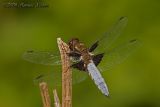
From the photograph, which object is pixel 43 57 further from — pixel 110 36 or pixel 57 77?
pixel 110 36

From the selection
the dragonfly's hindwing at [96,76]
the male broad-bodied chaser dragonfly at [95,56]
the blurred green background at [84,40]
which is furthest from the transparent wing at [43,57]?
the blurred green background at [84,40]

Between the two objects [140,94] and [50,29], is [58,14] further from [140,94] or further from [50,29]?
[140,94]

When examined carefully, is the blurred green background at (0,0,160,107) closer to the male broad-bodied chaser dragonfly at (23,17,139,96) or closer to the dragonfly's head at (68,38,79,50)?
the male broad-bodied chaser dragonfly at (23,17,139,96)

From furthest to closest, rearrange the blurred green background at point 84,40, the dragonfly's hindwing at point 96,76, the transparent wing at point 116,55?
the blurred green background at point 84,40 → the transparent wing at point 116,55 → the dragonfly's hindwing at point 96,76

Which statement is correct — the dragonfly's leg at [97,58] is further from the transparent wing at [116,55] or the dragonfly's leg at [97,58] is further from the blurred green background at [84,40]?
the blurred green background at [84,40]

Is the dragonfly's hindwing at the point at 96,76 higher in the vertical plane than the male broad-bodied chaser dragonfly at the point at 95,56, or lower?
lower

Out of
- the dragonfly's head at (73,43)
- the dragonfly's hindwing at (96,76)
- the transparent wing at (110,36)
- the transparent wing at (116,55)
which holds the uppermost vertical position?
the transparent wing at (110,36)
